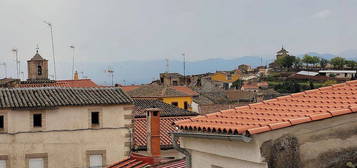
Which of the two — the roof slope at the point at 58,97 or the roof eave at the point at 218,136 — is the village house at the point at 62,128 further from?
the roof eave at the point at 218,136

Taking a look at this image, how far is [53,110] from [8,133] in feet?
8.84

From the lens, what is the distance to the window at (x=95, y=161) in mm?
33438

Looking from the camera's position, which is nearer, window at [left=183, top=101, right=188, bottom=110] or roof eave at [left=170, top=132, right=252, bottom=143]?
roof eave at [left=170, top=132, right=252, bottom=143]

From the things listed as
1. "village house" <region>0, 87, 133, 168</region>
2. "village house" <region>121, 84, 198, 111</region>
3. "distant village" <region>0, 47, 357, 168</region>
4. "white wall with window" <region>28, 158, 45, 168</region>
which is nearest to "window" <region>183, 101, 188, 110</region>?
"village house" <region>121, 84, 198, 111</region>

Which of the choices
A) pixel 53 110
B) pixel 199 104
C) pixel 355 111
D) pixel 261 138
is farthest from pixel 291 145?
pixel 199 104

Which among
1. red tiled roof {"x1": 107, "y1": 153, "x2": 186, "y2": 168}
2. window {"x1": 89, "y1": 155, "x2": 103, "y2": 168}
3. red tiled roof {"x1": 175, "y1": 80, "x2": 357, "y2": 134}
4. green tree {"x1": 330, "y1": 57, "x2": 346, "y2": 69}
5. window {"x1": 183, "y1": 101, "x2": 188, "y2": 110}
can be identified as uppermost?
green tree {"x1": 330, "y1": 57, "x2": 346, "y2": 69}

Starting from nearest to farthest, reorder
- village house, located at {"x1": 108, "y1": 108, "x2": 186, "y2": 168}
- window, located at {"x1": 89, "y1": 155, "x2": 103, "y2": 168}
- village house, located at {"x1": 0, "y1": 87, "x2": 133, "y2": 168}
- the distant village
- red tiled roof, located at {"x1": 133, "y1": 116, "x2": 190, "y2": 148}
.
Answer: the distant village, village house, located at {"x1": 108, "y1": 108, "x2": 186, "y2": 168}, village house, located at {"x1": 0, "y1": 87, "x2": 133, "y2": 168}, red tiled roof, located at {"x1": 133, "y1": 116, "x2": 190, "y2": 148}, window, located at {"x1": 89, "y1": 155, "x2": 103, "y2": 168}

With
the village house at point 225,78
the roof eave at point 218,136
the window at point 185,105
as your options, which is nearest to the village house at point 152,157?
the roof eave at point 218,136

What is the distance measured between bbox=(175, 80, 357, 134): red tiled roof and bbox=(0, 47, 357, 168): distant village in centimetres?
2

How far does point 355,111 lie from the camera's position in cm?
850

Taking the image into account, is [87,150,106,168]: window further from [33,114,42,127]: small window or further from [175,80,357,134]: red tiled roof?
[175,80,357,134]: red tiled roof

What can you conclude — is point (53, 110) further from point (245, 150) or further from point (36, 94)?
point (245, 150)

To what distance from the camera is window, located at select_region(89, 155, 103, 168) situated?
33438 mm

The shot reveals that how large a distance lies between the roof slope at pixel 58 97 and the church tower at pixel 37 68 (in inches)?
999
